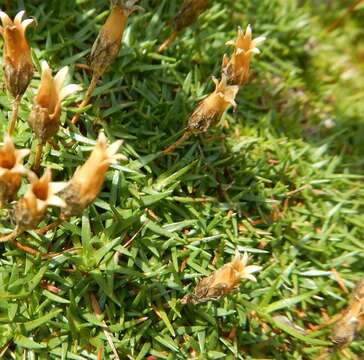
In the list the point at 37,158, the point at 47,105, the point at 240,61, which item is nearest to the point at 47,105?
the point at 47,105

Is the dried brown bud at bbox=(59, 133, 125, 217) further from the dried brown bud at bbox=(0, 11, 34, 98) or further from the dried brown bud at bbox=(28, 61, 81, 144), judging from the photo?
the dried brown bud at bbox=(0, 11, 34, 98)

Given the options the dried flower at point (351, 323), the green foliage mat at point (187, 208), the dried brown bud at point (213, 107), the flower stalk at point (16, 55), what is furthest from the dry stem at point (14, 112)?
the dried flower at point (351, 323)

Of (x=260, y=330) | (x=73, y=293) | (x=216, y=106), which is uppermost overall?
(x=216, y=106)

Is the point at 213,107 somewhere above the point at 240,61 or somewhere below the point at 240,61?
below

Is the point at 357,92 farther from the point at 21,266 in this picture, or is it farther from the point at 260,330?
the point at 21,266

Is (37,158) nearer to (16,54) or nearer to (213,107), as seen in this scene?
(16,54)

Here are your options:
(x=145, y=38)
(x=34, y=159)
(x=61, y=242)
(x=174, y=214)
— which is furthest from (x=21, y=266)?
(x=145, y=38)

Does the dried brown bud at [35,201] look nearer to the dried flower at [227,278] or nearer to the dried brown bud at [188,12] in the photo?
the dried flower at [227,278]
